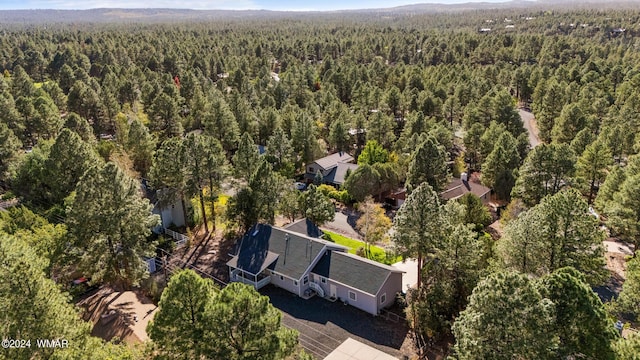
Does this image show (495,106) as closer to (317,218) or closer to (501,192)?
(501,192)

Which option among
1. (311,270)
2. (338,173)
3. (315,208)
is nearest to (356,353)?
(311,270)

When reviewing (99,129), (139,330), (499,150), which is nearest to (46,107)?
(99,129)

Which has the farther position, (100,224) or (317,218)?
(317,218)

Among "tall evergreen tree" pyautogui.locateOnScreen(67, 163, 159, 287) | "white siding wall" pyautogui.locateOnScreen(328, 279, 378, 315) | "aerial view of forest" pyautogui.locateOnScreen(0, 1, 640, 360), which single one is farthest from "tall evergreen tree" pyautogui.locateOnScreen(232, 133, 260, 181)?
"white siding wall" pyautogui.locateOnScreen(328, 279, 378, 315)

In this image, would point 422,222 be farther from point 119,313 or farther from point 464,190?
point 464,190

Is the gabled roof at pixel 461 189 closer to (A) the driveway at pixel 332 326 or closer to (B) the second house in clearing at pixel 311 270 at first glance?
(B) the second house in clearing at pixel 311 270

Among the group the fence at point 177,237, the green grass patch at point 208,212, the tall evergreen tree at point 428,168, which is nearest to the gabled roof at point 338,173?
the tall evergreen tree at point 428,168
